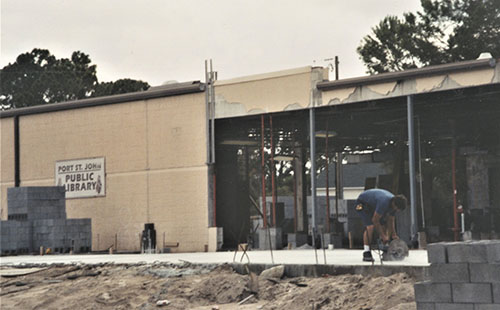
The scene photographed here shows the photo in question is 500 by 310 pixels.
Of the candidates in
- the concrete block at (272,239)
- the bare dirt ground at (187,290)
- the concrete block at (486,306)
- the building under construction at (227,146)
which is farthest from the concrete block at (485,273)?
the concrete block at (272,239)

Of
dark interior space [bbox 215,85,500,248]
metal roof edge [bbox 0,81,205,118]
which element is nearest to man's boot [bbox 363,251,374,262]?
dark interior space [bbox 215,85,500,248]

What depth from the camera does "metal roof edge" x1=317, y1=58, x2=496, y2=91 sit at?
2738cm

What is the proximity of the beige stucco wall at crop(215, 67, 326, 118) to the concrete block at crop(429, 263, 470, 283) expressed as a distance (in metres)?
18.6

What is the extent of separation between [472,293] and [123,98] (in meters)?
25.3

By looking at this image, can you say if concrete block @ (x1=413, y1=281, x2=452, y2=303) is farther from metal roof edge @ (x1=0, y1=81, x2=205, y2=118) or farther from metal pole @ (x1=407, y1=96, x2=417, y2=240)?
metal roof edge @ (x1=0, y1=81, x2=205, y2=118)

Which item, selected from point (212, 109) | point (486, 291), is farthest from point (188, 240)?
point (486, 291)

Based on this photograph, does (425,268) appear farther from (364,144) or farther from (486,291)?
(364,144)

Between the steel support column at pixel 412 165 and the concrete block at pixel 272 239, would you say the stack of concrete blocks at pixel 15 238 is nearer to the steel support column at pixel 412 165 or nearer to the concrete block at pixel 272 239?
the concrete block at pixel 272 239

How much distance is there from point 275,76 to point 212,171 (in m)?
4.22

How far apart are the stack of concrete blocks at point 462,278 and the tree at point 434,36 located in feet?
153

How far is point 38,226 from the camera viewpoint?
115 ft

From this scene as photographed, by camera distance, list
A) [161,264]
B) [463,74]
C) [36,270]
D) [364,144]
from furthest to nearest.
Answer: [364,144]
[463,74]
[36,270]
[161,264]

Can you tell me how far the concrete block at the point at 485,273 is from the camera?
12.9m

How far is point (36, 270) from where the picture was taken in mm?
25141
